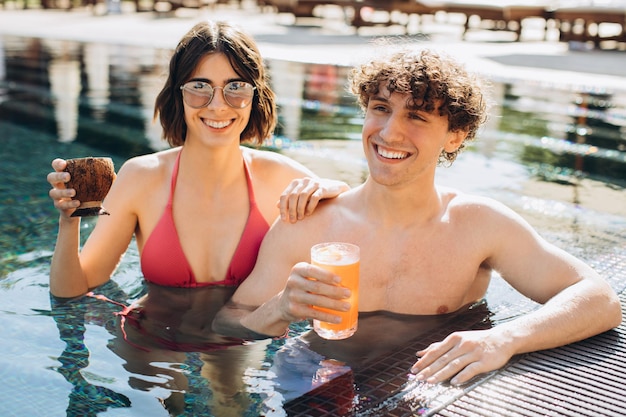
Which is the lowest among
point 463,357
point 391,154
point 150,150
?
point 150,150

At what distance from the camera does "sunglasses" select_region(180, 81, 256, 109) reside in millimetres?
3312

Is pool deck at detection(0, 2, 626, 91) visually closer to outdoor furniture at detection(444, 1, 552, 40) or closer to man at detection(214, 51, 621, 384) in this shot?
outdoor furniture at detection(444, 1, 552, 40)

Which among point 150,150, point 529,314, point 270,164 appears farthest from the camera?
point 150,150

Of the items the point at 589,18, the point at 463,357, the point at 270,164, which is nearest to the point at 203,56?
the point at 270,164

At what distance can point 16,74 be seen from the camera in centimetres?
1091

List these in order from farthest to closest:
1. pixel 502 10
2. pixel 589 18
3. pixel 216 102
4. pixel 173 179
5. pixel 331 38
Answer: pixel 502 10, pixel 331 38, pixel 589 18, pixel 173 179, pixel 216 102

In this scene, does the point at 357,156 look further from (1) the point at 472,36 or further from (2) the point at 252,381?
(1) the point at 472,36

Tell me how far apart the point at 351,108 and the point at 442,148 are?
6348 mm

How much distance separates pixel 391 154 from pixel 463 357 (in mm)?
778

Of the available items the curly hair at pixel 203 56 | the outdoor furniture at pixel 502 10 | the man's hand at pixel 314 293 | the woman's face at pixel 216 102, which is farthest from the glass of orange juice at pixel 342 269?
the outdoor furniture at pixel 502 10

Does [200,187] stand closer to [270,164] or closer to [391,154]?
[270,164]

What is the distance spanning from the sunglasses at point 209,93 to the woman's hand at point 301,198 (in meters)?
0.47

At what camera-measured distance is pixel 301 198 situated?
10.3 feet

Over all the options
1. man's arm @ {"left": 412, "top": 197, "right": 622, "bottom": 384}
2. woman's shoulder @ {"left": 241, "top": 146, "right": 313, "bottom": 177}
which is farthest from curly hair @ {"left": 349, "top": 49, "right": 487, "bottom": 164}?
woman's shoulder @ {"left": 241, "top": 146, "right": 313, "bottom": 177}
